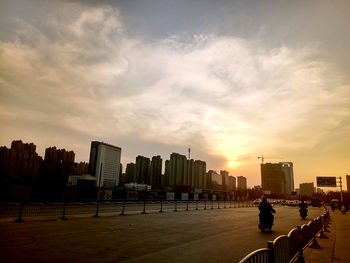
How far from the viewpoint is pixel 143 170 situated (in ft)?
643

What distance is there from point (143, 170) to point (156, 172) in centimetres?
1002

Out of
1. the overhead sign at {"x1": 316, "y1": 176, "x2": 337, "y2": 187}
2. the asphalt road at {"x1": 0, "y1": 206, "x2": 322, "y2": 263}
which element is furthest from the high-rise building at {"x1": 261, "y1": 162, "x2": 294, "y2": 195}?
the asphalt road at {"x1": 0, "y1": 206, "x2": 322, "y2": 263}

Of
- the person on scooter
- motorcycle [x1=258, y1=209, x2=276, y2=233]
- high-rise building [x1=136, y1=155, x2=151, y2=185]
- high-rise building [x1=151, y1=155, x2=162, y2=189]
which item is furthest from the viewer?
high-rise building [x1=151, y1=155, x2=162, y2=189]

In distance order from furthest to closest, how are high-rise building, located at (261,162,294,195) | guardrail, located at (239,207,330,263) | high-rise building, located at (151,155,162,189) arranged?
high-rise building, located at (151,155,162,189), high-rise building, located at (261,162,294,195), guardrail, located at (239,207,330,263)

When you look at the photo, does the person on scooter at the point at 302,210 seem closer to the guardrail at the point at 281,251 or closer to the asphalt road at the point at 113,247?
the asphalt road at the point at 113,247

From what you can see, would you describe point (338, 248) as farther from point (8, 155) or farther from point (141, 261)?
point (8, 155)

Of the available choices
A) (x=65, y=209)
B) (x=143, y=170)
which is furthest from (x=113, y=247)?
(x=143, y=170)

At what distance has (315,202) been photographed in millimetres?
65688

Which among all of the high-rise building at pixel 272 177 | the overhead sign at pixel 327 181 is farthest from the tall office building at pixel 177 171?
the overhead sign at pixel 327 181

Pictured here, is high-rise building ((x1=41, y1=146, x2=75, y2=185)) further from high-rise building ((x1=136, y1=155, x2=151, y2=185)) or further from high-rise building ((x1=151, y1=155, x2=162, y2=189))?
high-rise building ((x1=151, y1=155, x2=162, y2=189))

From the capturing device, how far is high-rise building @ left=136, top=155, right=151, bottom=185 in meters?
194

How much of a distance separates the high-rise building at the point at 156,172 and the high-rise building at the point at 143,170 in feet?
10.3

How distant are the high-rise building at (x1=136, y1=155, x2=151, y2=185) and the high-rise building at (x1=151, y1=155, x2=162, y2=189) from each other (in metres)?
3.14

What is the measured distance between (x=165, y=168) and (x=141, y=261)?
189713 millimetres
